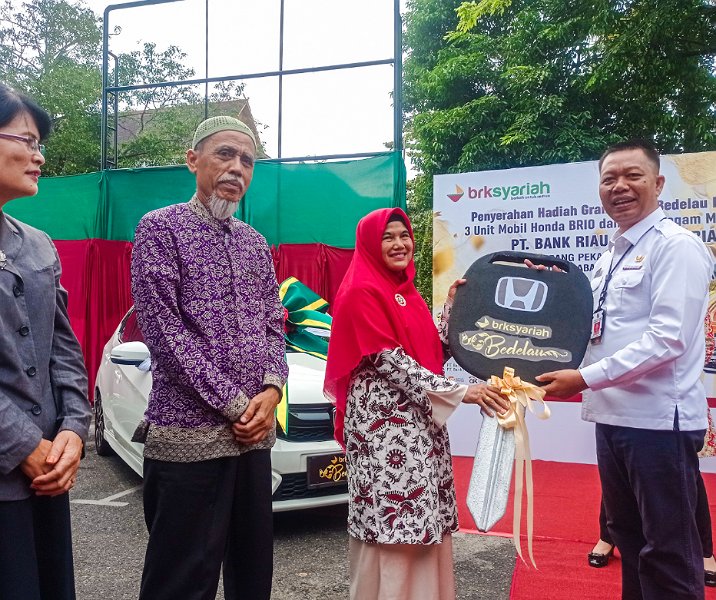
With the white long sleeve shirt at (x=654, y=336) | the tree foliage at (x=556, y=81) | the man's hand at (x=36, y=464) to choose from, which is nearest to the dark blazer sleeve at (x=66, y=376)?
the man's hand at (x=36, y=464)

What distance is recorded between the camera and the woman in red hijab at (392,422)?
2.07m

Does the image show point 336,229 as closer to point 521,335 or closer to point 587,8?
point 521,335

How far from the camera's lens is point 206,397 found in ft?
6.07

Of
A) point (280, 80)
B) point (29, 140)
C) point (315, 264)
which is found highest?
point (280, 80)

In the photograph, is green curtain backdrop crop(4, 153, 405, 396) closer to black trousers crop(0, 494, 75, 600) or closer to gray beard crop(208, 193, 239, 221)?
gray beard crop(208, 193, 239, 221)

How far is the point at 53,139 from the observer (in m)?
13.6

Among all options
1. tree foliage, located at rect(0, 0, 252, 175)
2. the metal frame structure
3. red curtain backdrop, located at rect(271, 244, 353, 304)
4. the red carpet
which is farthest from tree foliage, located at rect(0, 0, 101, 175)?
the red carpet

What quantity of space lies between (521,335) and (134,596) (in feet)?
6.81

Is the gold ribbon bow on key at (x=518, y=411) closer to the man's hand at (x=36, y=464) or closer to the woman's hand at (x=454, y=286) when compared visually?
the woman's hand at (x=454, y=286)

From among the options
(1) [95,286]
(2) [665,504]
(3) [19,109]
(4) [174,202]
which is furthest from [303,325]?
(1) [95,286]

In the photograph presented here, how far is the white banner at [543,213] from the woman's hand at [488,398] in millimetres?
2781

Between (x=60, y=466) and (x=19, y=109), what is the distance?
0.88 m

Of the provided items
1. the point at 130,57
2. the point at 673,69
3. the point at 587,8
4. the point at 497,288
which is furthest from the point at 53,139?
the point at 497,288

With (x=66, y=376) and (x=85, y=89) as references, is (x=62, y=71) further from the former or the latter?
(x=66, y=376)
